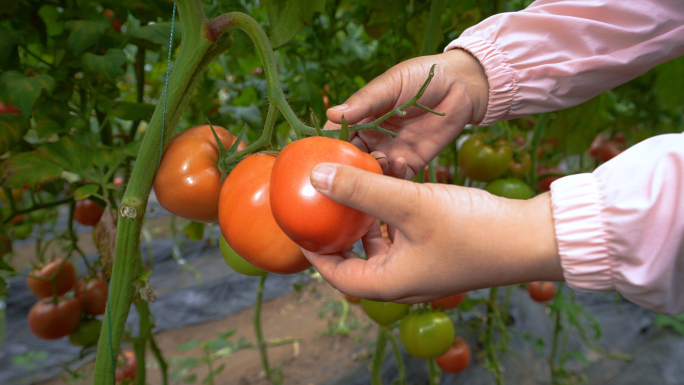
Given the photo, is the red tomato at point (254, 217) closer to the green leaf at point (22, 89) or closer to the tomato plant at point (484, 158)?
the green leaf at point (22, 89)

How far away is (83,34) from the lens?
1.87ft

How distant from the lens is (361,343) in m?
2.16

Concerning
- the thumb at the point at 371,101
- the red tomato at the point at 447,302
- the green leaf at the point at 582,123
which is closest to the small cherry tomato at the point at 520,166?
the green leaf at the point at 582,123

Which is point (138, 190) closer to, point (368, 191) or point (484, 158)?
point (368, 191)

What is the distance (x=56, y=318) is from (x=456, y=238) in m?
0.98

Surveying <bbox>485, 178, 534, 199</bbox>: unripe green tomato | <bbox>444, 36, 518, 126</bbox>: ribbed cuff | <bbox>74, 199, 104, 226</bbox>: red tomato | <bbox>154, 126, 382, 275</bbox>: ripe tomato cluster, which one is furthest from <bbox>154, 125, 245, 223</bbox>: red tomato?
<bbox>485, 178, 534, 199</bbox>: unripe green tomato

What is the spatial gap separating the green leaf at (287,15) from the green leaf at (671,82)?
1.00m

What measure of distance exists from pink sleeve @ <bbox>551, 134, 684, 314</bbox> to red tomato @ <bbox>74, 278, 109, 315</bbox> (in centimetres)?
99

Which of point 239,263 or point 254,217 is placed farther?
point 239,263

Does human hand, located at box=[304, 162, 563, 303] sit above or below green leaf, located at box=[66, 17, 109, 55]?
below

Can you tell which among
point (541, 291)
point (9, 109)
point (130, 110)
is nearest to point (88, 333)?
point (9, 109)

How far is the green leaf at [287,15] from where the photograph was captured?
668mm

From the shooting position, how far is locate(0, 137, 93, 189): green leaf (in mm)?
556

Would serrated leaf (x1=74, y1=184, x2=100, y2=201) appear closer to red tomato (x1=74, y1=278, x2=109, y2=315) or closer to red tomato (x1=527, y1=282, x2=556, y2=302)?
red tomato (x1=74, y1=278, x2=109, y2=315)
